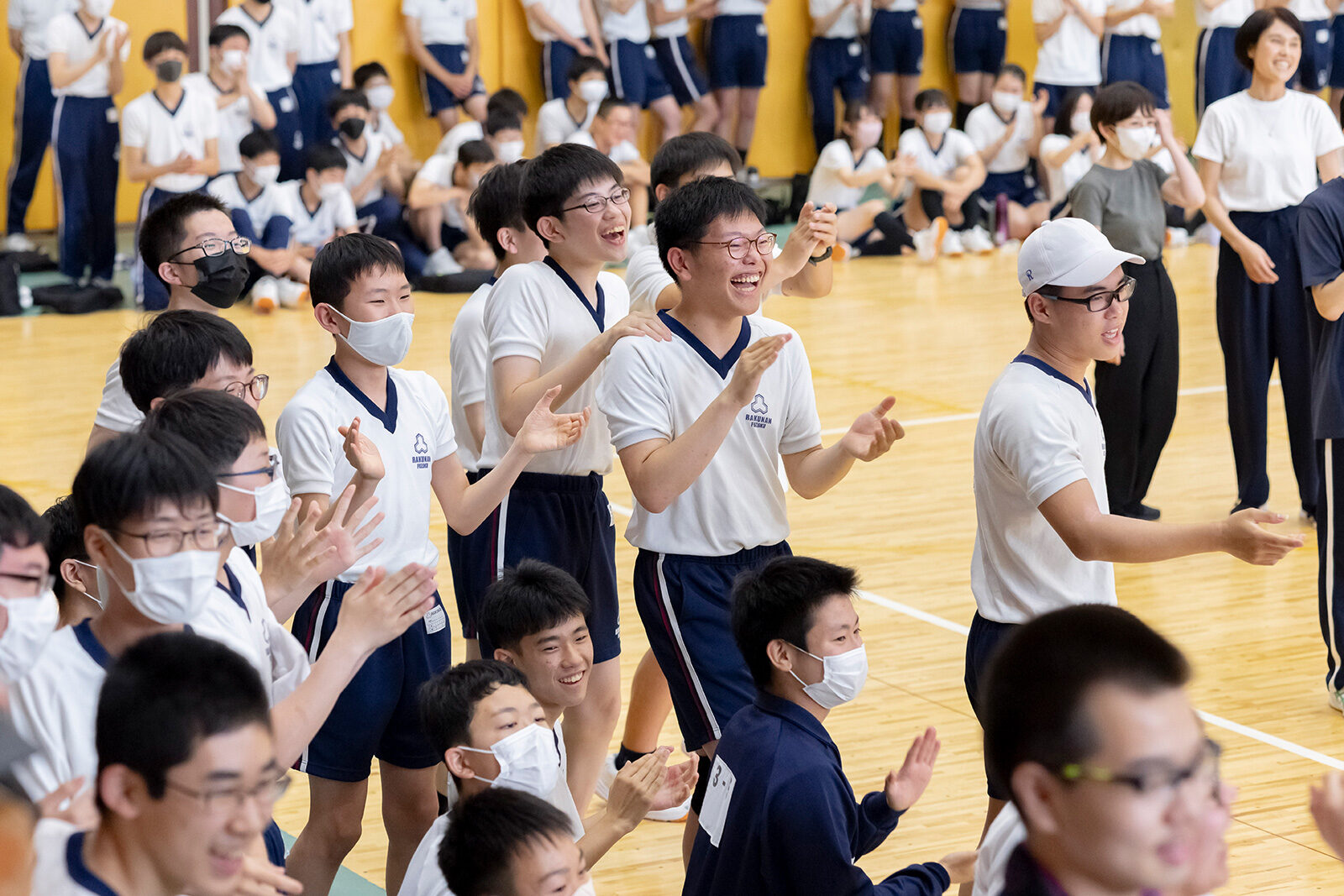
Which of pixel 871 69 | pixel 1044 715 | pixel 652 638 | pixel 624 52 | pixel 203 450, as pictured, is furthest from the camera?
pixel 871 69

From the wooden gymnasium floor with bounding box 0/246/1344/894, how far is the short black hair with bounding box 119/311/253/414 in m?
1.38

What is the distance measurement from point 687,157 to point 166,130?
773cm

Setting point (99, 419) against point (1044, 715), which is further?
point (99, 419)

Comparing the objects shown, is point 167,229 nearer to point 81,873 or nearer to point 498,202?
point 498,202

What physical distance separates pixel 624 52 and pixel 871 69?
112 inches

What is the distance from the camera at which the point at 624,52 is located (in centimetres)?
1472

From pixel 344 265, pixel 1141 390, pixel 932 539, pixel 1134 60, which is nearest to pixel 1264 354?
pixel 1141 390

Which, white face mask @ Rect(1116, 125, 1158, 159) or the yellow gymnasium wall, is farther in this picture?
the yellow gymnasium wall

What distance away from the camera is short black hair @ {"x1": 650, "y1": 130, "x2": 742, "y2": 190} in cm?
500

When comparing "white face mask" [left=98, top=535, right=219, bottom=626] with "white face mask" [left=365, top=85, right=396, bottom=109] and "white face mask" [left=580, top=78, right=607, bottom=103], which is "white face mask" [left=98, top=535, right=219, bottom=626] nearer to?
"white face mask" [left=365, top=85, right=396, bottom=109]

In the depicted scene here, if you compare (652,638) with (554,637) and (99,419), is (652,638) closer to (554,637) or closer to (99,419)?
(554,637)

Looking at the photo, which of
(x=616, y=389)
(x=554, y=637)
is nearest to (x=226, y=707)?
(x=554, y=637)

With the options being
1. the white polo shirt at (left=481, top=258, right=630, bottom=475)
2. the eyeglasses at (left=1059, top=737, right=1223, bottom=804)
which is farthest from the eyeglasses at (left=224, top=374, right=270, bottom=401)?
the eyeglasses at (left=1059, top=737, right=1223, bottom=804)

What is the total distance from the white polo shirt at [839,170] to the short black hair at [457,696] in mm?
11302
